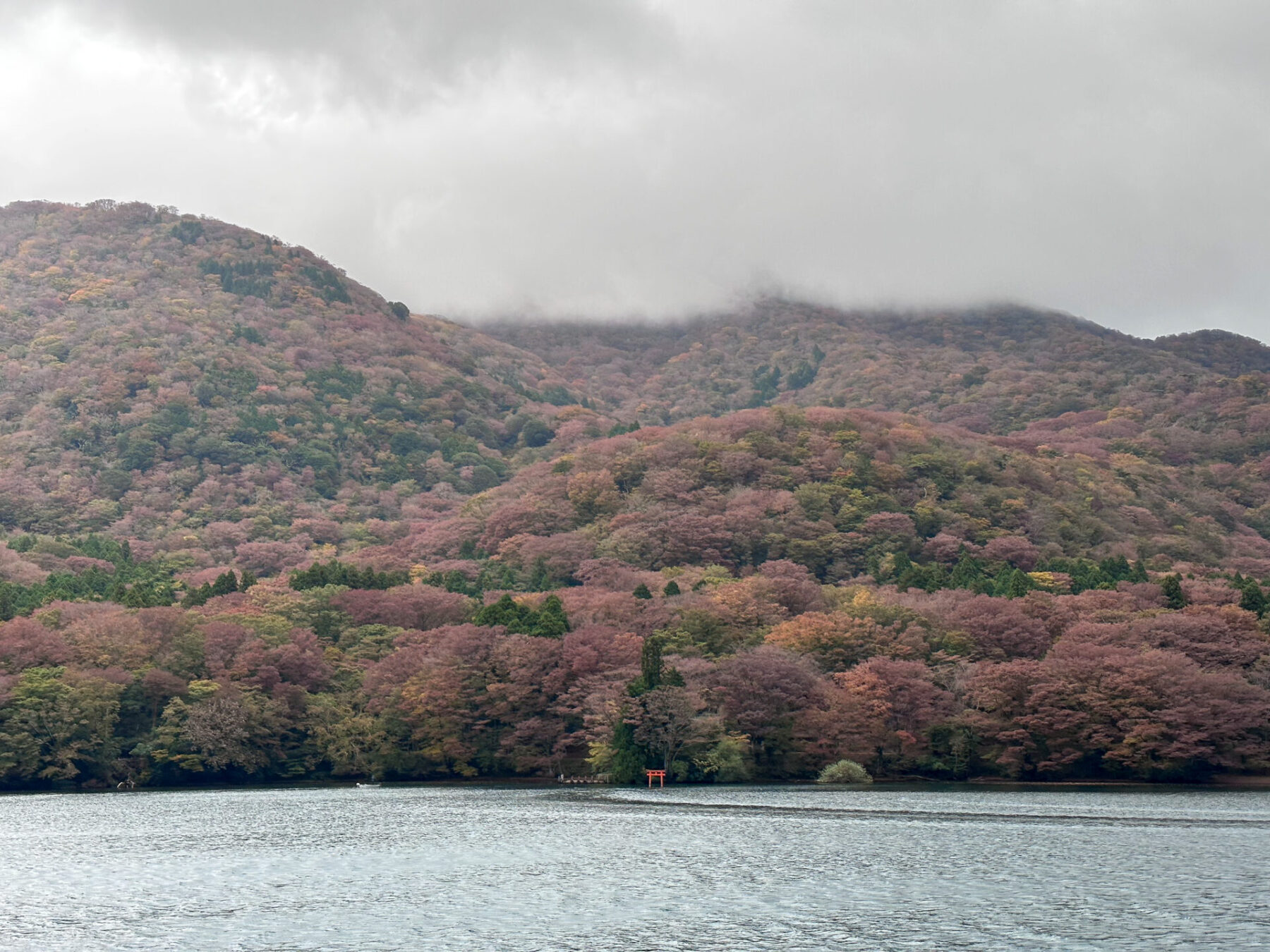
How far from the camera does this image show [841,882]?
156 feet

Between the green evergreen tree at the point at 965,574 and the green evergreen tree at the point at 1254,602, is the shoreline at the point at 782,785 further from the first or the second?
the green evergreen tree at the point at 965,574

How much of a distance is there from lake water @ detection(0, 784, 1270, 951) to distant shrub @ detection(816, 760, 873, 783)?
13250 millimetres

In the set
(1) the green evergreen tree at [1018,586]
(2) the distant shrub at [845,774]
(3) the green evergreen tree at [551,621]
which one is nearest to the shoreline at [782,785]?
(2) the distant shrub at [845,774]

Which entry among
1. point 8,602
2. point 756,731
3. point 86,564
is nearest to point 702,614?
point 756,731

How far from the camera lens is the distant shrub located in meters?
93.0

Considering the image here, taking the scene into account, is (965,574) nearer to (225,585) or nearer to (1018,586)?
(1018,586)

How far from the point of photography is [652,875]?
49.6 m

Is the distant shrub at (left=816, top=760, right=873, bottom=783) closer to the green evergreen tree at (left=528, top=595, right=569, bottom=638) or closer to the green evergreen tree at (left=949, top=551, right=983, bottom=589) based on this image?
the green evergreen tree at (left=528, top=595, right=569, bottom=638)

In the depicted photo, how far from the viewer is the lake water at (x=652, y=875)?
38.9 meters

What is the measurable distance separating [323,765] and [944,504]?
9156 cm

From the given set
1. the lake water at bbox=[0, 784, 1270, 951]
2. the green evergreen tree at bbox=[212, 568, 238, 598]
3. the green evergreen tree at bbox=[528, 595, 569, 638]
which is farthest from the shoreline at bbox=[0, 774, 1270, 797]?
the green evergreen tree at bbox=[212, 568, 238, 598]

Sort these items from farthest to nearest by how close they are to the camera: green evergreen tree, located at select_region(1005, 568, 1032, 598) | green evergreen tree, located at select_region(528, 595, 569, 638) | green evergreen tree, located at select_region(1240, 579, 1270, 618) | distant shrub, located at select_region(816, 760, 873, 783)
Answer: green evergreen tree, located at select_region(1005, 568, 1032, 598) < green evergreen tree, located at select_region(528, 595, 569, 638) < green evergreen tree, located at select_region(1240, 579, 1270, 618) < distant shrub, located at select_region(816, 760, 873, 783)

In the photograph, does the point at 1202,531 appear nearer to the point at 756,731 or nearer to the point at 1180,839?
the point at 756,731

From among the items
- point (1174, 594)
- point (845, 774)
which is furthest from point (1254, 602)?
point (845, 774)
